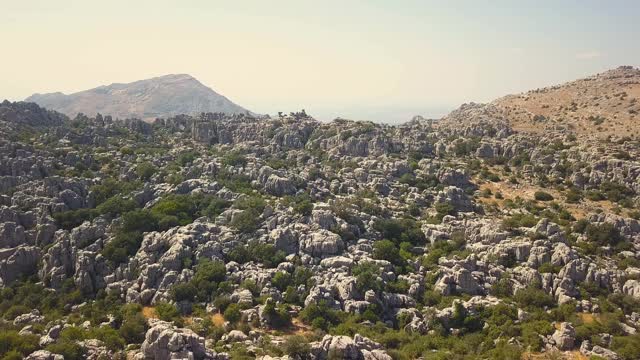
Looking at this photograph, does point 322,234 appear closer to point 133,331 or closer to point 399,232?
point 399,232

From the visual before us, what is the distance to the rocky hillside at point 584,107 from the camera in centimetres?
12125

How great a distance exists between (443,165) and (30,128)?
107 metres

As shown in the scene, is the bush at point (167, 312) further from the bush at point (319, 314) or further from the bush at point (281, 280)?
the bush at point (319, 314)

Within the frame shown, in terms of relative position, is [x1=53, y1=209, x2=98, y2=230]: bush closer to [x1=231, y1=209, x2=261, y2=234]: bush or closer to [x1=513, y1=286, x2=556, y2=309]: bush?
[x1=231, y1=209, x2=261, y2=234]: bush

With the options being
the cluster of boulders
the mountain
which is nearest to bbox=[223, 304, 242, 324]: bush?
the cluster of boulders

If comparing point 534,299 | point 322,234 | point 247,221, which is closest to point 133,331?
point 247,221

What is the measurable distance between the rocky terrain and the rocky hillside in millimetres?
16400

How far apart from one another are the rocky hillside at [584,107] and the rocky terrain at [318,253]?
1640cm

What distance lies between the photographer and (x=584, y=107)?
13888 cm

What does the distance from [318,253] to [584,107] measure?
4537 inches

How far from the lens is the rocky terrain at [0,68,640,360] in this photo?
149 ft

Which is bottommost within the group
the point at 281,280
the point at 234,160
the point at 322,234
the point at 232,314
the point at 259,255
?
the point at 232,314

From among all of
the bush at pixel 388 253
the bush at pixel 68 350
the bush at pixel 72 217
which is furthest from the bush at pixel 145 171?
the bush at pixel 68 350

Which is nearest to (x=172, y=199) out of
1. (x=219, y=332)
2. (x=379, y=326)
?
(x=219, y=332)
